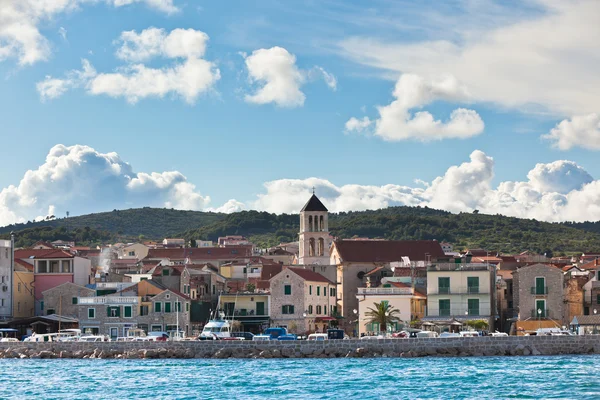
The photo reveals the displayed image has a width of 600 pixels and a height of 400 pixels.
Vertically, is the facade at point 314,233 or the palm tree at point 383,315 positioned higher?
the facade at point 314,233

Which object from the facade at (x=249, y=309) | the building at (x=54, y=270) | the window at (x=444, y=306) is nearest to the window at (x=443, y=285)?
the window at (x=444, y=306)

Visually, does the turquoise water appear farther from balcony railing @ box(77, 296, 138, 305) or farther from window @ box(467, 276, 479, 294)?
window @ box(467, 276, 479, 294)

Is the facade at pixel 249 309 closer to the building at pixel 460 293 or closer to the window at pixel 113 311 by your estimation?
the window at pixel 113 311

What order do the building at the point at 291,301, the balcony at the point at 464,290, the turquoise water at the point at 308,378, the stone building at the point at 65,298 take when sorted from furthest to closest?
the building at the point at 291,301 < the stone building at the point at 65,298 < the balcony at the point at 464,290 < the turquoise water at the point at 308,378

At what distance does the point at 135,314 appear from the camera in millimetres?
80812

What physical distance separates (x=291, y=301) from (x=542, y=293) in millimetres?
18102

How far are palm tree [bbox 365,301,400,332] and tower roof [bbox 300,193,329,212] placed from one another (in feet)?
99.0

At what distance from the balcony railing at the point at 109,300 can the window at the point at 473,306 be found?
2294cm

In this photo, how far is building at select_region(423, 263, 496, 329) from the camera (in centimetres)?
8006

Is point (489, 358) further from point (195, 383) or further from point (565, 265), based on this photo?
point (565, 265)

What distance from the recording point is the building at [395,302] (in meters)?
80.9

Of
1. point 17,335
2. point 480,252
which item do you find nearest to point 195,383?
point 17,335

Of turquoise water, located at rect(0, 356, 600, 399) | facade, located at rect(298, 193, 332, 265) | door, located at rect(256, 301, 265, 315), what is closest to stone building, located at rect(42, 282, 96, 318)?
door, located at rect(256, 301, 265, 315)

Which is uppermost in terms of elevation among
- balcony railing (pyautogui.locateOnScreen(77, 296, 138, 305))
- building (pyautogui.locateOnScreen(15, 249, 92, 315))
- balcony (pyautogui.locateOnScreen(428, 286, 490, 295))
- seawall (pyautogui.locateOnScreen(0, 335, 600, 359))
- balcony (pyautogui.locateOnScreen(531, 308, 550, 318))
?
building (pyautogui.locateOnScreen(15, 249, 92, 315))
